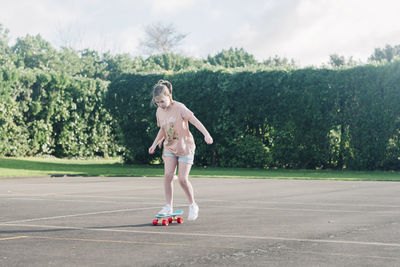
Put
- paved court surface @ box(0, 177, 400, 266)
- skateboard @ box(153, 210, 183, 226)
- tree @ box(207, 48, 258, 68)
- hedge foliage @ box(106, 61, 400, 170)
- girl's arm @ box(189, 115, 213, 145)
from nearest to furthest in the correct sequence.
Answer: paved court surface @ box(0, 177, 400, 266), skateboard @ box(153, 210, 183, 226), girl's arm @ box(189, 115, 213, 145), hedge foliage @ box(106, 61, 400, 170), tree @ box(207, 48, 258, 68)

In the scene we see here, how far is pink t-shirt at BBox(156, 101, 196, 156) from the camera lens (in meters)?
9.70

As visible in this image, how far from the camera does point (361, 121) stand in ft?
86.5

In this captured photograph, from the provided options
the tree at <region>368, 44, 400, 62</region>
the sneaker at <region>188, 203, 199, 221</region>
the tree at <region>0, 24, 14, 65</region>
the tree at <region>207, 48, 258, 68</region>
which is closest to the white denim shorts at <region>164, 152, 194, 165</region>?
the sneaker at <region>188, 203, 199, 221</region>

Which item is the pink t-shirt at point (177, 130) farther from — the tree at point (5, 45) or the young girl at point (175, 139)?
the tree at point (5, 45)

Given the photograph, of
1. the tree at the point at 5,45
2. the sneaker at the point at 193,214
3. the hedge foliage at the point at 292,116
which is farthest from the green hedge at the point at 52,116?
the sneaker at the point at 193,214

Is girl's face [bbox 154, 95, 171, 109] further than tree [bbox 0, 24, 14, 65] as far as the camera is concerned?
No

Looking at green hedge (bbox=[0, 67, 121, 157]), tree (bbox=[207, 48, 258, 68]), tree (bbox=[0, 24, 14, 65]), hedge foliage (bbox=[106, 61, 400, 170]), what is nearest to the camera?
hedge foliage (bbox=[106, 61, 400, 170])

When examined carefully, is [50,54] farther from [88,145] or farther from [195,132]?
[195,132]

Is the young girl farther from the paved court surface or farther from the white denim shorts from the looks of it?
the paved court surface

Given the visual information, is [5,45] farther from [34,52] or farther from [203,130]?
[203,130]

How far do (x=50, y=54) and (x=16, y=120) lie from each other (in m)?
20.1

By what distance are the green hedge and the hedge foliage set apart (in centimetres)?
494

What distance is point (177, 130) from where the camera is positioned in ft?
31.8

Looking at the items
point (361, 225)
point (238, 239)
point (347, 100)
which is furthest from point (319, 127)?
point (238, 239)
